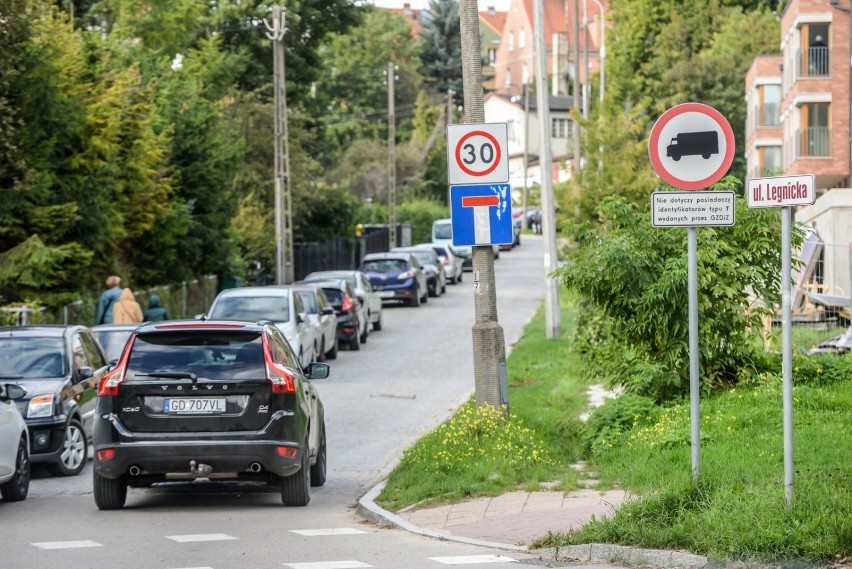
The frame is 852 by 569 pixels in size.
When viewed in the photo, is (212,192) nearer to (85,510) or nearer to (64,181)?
(64,181)

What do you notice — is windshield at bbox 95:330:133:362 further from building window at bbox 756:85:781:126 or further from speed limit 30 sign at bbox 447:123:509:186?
building window at bbox 756:85:781:126

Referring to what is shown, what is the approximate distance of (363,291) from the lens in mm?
36406

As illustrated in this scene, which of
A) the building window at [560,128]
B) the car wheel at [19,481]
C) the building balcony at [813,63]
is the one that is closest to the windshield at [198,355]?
the car wheel at [19,481]

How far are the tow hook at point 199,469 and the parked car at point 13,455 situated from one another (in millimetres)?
1975

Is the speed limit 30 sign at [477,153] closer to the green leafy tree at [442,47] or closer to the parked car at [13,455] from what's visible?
the parked car at [13,455]

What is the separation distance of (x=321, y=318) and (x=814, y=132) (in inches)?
1315

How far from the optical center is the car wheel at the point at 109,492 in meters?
12.7

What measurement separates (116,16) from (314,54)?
14921 millimetres

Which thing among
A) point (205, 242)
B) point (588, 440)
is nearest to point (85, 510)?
point (588, 440)

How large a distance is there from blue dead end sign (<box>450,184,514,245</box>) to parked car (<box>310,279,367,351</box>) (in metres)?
17.3

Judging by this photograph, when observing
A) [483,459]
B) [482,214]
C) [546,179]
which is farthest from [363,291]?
[483,459]

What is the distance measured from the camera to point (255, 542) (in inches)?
429

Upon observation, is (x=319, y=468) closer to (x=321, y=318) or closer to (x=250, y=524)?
(x=250, y=524)

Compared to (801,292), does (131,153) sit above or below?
above
